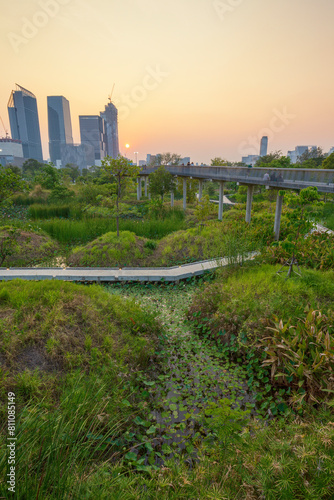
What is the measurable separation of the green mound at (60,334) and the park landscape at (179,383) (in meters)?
0.02

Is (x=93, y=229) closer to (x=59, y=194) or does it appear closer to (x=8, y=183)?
(x=8, y=183)

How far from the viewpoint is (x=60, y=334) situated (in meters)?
4.29

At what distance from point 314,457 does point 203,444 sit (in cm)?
128

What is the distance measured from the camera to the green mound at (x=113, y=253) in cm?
965

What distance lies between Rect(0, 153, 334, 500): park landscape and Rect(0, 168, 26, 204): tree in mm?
31

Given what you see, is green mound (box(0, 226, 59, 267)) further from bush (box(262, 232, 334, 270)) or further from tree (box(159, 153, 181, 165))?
tree (box(159, 153, 181, 165))

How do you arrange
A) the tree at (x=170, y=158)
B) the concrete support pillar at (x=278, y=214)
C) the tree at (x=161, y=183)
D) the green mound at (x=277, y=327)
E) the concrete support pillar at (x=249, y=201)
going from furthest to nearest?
the tree at (x=170, y=158) < the tree at (x=161, y=183) < the concrete support pillar at (x=249, y=201) < the concrete support pillar at (x=278, y=214) < the green mound at (x=277, y=327)

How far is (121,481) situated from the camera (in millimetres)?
2367

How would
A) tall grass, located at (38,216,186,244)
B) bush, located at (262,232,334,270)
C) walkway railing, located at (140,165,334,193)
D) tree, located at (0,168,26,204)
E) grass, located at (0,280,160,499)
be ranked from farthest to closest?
tall grass, located at (38,216,186,244)
walkway railing, located at (140,165,334,193)
bush, located at (262,232,334,270)
tree, located at (0,168,26,204)
grass, located at (0,280,160,499)

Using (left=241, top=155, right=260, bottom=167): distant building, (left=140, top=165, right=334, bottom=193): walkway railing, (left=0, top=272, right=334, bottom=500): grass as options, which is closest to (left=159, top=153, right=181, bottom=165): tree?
(left=241, top=155, right=260, bottom=167): distant building

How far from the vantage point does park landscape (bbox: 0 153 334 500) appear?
2.24 m

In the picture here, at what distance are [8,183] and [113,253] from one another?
13.6 ft

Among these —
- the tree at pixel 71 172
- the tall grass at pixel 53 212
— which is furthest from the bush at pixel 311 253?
the tree at pixel 71 172

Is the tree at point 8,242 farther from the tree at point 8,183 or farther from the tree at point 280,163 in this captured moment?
the tree at point 280,163
